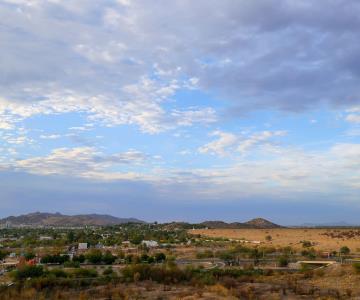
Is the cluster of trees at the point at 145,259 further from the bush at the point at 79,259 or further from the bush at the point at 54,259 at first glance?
the bush at the point at 54,259

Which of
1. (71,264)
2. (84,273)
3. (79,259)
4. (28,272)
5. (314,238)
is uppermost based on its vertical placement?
(314,238)

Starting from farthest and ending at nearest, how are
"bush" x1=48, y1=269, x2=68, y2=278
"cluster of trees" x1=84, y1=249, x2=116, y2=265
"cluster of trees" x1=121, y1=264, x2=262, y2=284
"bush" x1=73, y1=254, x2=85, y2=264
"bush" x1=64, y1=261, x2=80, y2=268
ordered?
1. "bush" x1=73, y1=254, x2=85, y2=264
2. "cluster of trees" x1=84, y1=249, x2=116, y2=265
3. "bush" x1=64, y1=261, x2=80, y2=268
4. "bush" x1=48, y1=269, x2=68, y2=278
5. "cluster of trees" x1=121, y1=264, x2=262, y2=284

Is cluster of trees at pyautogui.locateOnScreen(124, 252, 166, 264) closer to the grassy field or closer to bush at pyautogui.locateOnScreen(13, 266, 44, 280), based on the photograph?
bush at pyautogui.locateOnScreen(13, 266, 44, 280)

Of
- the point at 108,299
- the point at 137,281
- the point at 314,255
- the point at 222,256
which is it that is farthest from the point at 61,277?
the point at 314,255

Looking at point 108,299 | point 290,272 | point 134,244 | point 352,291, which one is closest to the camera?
point 108,299

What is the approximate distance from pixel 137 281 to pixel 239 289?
837cm

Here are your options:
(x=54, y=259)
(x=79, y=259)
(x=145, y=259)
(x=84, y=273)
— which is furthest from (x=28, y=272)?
(x=145, y=259)

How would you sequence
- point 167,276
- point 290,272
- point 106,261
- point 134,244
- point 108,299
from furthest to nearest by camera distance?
point 134,244, point 106,261, point 290,272, point 167,276, point 108,299

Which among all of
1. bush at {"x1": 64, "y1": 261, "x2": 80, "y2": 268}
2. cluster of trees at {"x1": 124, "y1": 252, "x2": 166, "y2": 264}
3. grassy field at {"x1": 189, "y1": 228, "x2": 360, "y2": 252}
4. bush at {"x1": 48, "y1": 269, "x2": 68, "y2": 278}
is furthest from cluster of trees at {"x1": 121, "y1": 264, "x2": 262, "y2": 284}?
grassy field at {"x1": 189, "y1": 228, "x2": 360, "y2": 252}

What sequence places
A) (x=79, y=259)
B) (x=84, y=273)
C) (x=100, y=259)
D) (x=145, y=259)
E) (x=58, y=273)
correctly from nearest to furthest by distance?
(x=58, y=273)
(x=84, y=273)
(x=145, y=259)
(x=100, y=259)
(x=79, y=259)

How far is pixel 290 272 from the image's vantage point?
44.5 m

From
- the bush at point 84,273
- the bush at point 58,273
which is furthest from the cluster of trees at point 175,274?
the bush at point 58,273

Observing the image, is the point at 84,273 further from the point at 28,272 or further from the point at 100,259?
the point at 100,259

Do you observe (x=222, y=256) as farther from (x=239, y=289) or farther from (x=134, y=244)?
(x=134, y=244)
